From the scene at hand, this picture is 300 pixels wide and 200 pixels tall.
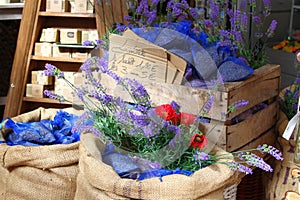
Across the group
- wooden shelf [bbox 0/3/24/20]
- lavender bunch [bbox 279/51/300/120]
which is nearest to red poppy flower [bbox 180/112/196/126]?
lavender bunch [bbox 279/51/300/120]

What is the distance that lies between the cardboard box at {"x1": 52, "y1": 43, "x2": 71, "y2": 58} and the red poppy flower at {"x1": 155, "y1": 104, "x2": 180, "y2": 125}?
1659mm

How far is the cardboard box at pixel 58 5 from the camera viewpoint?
3244mm

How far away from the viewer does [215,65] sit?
1966mm

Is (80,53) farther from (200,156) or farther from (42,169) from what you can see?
(200,156)

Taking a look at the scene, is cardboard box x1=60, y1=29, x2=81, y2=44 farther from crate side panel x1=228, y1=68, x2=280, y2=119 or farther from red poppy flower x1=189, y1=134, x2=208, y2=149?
red poppy flower x1=189, y1=134, x2=208, y2=149

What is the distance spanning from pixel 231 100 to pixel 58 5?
5.54 feet

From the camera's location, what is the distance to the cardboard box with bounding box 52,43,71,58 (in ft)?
10.8

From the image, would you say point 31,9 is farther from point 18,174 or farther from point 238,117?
point 238,117

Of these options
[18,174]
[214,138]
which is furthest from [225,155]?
[18,174]

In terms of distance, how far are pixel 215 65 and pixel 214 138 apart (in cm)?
28

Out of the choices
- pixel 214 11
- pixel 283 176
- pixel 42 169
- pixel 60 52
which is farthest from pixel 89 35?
pixel 283 176

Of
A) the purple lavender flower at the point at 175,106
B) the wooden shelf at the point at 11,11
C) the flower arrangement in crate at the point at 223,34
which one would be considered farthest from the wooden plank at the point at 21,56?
the purple lavender flower at the point at 175,106

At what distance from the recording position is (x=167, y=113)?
1.75m

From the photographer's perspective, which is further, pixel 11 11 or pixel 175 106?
pixel 11 11
